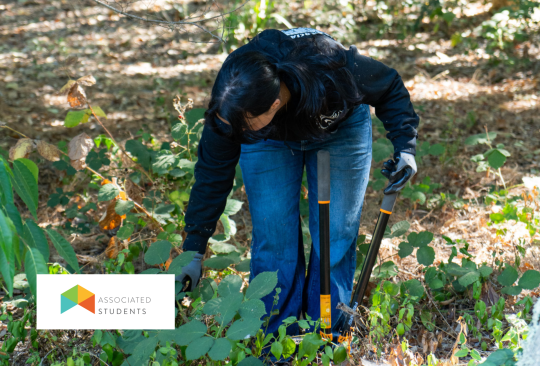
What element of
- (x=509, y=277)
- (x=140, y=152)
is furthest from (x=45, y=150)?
(x=509, y=277)

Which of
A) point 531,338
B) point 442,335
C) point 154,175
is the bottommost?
point 442,335

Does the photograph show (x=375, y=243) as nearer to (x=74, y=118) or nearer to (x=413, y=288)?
(x=413, y=288)

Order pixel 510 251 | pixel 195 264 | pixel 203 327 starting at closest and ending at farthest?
pixel 203 327 → pixel 195 264 → pixel 510 251

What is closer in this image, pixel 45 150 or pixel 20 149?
pixel 20 149

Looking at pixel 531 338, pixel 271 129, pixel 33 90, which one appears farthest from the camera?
pixel 33 90

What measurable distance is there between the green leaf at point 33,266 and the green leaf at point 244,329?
55 cm

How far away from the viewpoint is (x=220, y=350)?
1329mm

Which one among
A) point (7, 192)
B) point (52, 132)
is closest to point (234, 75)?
point (7, 192)

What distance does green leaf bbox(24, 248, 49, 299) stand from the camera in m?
1.14

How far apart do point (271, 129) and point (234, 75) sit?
24 centimetres

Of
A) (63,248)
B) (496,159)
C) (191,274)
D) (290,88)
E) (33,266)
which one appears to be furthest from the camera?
(496,159)

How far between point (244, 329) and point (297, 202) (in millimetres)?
686

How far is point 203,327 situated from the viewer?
144 cm

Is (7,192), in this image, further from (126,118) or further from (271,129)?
(126,118)
